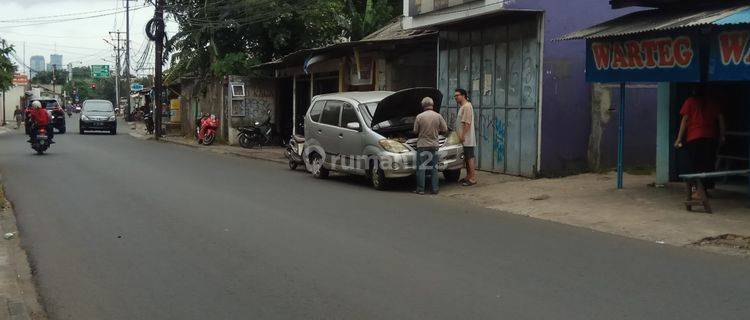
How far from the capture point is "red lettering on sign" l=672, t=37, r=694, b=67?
9.88m

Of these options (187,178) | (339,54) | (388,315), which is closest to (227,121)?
(339,54)

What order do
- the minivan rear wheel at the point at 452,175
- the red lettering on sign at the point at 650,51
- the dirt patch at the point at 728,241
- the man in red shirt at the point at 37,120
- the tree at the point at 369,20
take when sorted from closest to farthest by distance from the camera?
the dirt patch at the point at 728,241
the red lettering on sign at the point at 650,51
the minivan rear wheel at the point at 452,175
the man in red shirt at the point at 37,120
the tree at the point at 369,20

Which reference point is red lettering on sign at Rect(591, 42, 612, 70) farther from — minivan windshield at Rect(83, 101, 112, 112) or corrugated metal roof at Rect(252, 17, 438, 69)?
A: minivan windshield at Rect(83, 101, 112, 112)

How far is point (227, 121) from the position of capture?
29.5 metres

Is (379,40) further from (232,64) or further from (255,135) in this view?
(232,64)

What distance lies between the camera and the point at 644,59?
1073 centimetres

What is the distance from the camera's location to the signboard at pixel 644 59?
32.6 feet

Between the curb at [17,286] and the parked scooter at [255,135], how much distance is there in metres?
17.8

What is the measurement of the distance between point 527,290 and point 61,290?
399 cm

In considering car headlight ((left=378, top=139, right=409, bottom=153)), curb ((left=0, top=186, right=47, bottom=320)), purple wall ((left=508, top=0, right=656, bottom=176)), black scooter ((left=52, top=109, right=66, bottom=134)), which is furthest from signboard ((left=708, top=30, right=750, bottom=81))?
black scooter ((left=52, top=109, right=66, bottom=134))

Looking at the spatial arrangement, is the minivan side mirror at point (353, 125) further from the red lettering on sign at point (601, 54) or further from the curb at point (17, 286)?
the curb at point (17, 286)

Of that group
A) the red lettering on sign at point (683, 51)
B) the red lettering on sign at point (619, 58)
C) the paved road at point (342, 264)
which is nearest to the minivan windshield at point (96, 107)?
the paved road at point (342, 264)

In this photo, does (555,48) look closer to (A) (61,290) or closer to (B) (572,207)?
(B) (572,207)

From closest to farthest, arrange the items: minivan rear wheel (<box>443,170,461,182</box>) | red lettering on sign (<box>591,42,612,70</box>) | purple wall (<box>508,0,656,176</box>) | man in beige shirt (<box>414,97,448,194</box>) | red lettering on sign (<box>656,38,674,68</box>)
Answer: red lettering on sign (<box>656,38,674,68</box>)
red lettering on sign (<box>591,42,612,70</box>)
man in beige shirt (<box>414,97,448,194</box>)
purple wall (<box>508,0,656,176</box>)
minivan rear wheel (<box>443,170,461,182</box>)
